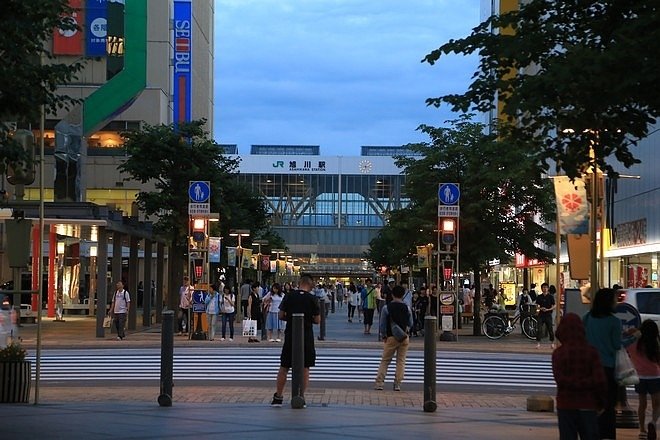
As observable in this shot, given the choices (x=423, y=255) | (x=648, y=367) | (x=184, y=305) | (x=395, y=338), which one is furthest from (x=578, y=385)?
(x=423, y=255)

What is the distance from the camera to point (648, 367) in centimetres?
1383

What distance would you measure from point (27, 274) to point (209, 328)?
25.3 m

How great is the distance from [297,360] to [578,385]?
663 cm

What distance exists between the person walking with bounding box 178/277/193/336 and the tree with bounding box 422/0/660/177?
2564 cm

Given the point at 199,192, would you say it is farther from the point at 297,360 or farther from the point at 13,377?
the point at 297,360

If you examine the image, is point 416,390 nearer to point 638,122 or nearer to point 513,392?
point 513,392

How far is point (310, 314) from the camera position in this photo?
17078 mm

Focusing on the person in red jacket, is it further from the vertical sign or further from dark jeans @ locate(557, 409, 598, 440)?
the vertical sign

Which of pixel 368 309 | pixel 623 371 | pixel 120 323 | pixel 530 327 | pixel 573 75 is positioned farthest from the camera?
pixel 368 309

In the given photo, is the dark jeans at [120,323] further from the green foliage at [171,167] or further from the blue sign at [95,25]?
the blue sign at [95,25]

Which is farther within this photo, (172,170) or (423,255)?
(172,170)

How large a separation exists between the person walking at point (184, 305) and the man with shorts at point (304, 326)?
20.8 metres

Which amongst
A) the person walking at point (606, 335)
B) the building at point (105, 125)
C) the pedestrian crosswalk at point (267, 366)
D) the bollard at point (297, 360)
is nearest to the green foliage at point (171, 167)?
the building at point (105, 125)

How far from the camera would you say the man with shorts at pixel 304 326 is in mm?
16531
